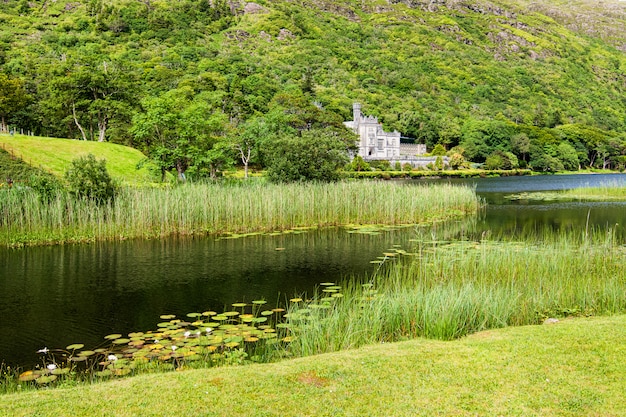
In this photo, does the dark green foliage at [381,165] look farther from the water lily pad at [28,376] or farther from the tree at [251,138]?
the water lily pad at [28,376]

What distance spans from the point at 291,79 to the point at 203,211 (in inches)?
4083

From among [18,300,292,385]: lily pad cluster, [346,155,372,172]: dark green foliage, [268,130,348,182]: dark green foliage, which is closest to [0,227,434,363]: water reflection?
[18,300,292,385]: lily pad cluster

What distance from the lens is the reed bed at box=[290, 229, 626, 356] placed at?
721cm

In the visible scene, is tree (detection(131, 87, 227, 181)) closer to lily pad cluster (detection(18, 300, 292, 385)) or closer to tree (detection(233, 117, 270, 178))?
tree (detection(233, 117, 270, 178))

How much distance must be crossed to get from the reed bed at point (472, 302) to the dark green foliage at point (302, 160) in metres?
15.3

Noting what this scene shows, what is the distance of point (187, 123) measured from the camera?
90.7 ft

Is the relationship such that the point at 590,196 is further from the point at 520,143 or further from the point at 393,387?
the point at 520,143

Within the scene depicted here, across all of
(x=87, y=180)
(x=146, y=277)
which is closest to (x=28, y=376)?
(x=146, y=277)

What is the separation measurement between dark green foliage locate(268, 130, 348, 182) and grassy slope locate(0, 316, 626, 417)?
794 inches

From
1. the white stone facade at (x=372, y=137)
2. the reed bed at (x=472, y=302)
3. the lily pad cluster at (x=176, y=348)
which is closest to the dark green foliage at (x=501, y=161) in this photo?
the white stone facade at (x=372, y=137)

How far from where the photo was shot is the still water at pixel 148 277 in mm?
8867

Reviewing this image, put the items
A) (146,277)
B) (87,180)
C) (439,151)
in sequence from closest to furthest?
(146,277)
(87,180)
(439,151)

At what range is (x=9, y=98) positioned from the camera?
4750cm

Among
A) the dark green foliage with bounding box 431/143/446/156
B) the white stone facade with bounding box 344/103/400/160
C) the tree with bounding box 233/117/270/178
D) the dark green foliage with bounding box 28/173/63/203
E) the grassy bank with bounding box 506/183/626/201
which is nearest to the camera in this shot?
the dark green foliage with bounding box 28/173/63/203
